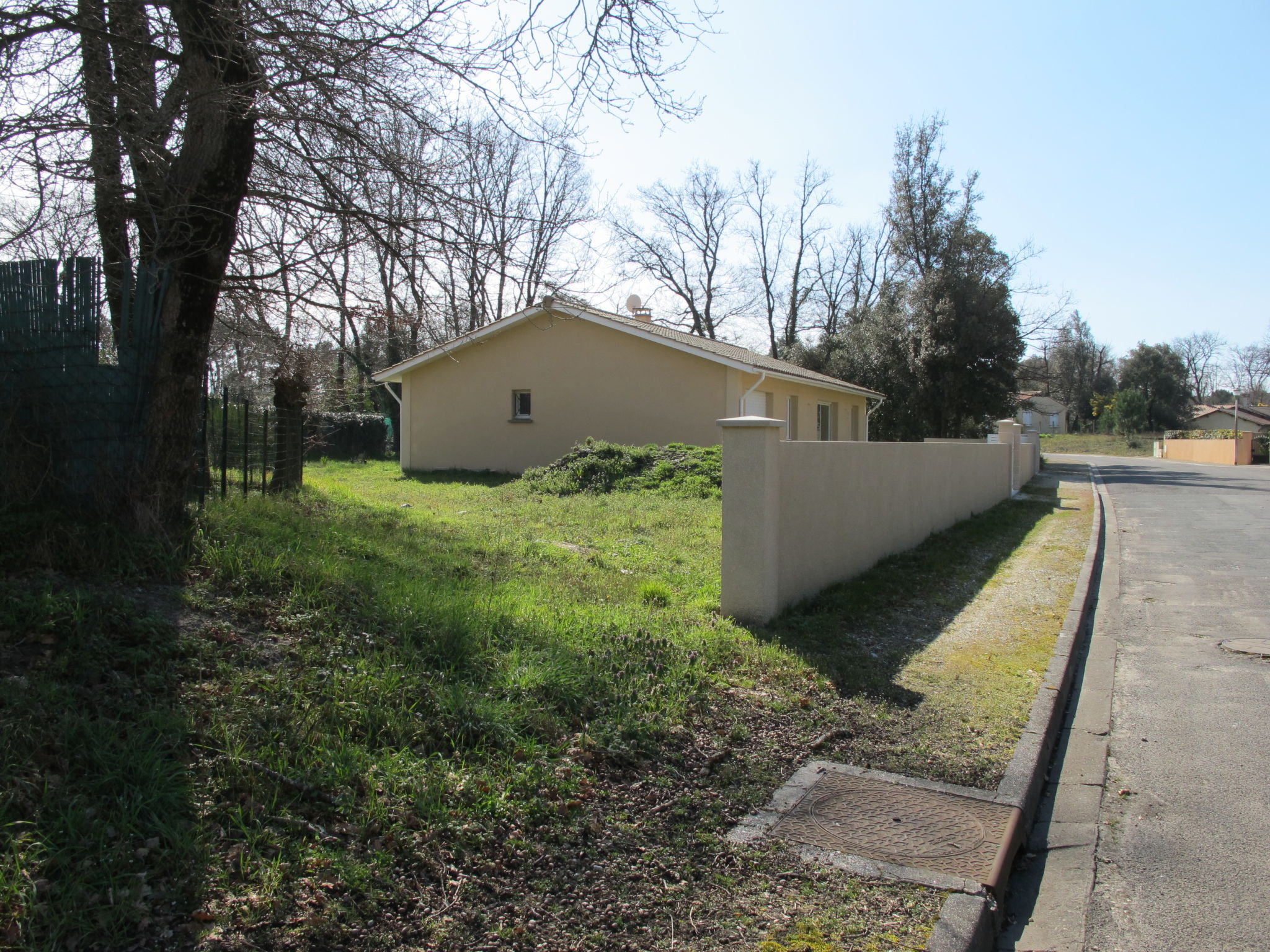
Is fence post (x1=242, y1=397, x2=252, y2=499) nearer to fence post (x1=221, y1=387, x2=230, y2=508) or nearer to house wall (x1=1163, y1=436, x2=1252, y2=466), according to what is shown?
fence post (x1=221, y1=387, x2=230, y2=508)

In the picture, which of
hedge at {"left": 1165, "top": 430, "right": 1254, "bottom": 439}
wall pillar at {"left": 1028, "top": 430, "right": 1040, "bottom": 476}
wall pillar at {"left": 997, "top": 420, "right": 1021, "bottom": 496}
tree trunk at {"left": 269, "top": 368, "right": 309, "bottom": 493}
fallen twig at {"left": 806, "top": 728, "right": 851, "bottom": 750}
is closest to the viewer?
fallen twig at {"left": 806, "top": 728, "right": 851, "bottom": 750}

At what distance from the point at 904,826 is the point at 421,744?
2.07 m

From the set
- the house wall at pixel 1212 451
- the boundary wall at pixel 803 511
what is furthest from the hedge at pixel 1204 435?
the boundary wall at pixel 803 511

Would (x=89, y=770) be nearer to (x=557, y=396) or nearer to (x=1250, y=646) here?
(x=1250, y=646)

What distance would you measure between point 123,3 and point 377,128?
170 centimetres

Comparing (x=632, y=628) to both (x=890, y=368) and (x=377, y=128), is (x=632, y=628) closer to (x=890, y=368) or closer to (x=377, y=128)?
(x=377, y=128)

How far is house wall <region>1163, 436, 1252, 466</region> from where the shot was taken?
145 feet

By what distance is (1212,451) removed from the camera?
155 feet

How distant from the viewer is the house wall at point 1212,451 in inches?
1745

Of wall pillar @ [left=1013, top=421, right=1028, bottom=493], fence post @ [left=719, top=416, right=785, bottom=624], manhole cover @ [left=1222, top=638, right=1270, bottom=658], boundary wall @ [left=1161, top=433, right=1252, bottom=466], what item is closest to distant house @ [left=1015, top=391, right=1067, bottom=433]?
boundary wall @ [left=1161, top=433, right=1252, bottom=466]

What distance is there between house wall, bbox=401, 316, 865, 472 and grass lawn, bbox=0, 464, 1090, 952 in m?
13.1

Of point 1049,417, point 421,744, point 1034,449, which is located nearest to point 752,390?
point 421,744

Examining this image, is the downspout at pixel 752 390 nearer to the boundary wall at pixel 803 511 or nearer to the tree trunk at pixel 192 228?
the boundary wall at pixel 803 511

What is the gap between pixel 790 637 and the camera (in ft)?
20.0
